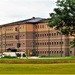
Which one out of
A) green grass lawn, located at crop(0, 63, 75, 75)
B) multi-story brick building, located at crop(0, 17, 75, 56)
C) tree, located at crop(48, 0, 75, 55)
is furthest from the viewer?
multi-story brick building, located at crop(0, 17, 75, 56)

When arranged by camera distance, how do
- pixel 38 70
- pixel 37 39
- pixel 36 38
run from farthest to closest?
pixel 36 38
pixel 37 39
pixel 38 70

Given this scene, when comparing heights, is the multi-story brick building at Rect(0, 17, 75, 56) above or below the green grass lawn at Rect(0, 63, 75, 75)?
above

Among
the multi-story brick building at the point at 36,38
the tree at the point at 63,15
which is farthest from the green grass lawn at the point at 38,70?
the multi-story brick building at the point at 36,38

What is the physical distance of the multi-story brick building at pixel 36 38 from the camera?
126 metres

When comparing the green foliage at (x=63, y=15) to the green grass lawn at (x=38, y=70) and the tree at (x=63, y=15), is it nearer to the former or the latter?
the tree at (x=63, y=15)

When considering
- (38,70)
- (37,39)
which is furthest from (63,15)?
(37,39)

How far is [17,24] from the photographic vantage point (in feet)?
469

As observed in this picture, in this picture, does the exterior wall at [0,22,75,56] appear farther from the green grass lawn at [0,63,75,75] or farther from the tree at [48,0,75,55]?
the green grass lawn at [0,63,75,75]

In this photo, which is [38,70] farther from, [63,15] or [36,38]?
[36,38]

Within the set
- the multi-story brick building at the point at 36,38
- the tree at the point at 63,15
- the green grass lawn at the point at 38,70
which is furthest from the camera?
the multi-story brick building at the point at 36,38

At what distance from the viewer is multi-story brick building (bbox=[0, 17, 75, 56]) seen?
126500 millimetres

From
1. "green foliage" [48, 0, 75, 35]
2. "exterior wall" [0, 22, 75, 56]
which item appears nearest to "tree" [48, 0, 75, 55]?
"green foliage" [48, 0, 75, 35]

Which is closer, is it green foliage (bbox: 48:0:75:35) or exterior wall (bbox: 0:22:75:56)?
green foliage (bbox: 48:0:75:35)

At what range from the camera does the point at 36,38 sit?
140375 millimetres
